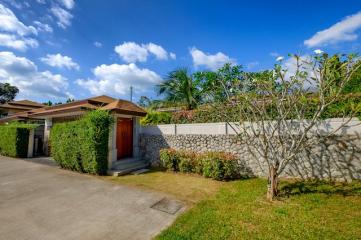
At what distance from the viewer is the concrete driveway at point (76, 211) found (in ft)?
13.4

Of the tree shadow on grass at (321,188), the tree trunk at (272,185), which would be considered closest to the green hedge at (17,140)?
the tree trunk at (272,185)

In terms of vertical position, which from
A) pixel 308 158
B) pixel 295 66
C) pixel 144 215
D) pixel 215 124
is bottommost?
pixel 144 215

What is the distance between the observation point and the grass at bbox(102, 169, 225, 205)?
6.38 m

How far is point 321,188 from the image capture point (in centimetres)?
616

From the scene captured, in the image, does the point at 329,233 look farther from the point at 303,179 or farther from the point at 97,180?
the point at 97,180

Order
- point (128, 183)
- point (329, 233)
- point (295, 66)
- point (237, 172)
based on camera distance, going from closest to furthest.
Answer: point (329, 233) < point (295, 66) < point (128, 183) < point (237, 172)

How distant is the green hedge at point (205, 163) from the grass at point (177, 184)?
32 cm

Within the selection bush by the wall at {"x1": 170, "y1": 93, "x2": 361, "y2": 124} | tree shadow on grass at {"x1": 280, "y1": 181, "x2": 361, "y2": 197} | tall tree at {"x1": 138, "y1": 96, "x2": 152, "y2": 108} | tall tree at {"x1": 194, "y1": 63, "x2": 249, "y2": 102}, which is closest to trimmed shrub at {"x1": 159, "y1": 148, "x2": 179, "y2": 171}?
bush by the wall at {"x1": 170, "y1": 93, "x2": 361, "y2": 124}

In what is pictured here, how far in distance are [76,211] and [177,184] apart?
137 inches

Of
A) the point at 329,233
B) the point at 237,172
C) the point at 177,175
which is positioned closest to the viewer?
the point at 329,233

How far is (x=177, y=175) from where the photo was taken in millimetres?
8828

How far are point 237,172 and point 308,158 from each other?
259 centimetres

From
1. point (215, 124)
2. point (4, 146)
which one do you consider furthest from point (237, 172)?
point (4, 146)

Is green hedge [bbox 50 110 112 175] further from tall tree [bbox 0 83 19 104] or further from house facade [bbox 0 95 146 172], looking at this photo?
tall tree [bbox 0 83 19 104]
